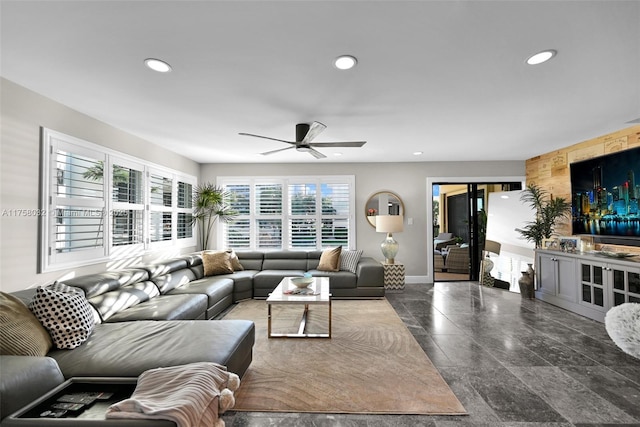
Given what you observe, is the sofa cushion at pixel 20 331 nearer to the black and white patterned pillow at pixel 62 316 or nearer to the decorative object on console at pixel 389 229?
the black and white patterned pillow at pixel 62 316

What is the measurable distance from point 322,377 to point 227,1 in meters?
2.69

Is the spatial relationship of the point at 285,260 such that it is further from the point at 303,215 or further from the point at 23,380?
the point at 23,380

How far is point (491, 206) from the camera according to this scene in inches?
230

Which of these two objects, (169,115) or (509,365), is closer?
(509,365)

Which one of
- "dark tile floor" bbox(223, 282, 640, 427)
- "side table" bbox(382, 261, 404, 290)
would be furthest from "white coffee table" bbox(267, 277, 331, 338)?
"side table" bbox(382, 261, 404, 290)

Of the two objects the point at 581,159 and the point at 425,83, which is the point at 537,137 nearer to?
the point at 581,159

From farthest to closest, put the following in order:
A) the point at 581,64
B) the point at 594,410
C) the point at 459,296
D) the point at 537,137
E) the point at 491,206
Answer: the point at 491,206 < the point at 459,296 < the point at 537,137 < the point at 581,64 < the point at 594,410

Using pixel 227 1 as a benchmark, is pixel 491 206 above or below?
below

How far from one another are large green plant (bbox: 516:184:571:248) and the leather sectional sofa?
2715 mm

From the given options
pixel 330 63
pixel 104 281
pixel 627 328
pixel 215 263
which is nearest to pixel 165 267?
pixel 215 263

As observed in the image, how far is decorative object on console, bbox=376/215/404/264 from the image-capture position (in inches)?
210

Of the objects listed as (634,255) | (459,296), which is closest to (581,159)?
(634,255)

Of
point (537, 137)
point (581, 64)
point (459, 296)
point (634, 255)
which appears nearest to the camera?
point (581, 64)

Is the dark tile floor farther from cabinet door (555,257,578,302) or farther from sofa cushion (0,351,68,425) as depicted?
sofa cushion (0,351,68,425)
